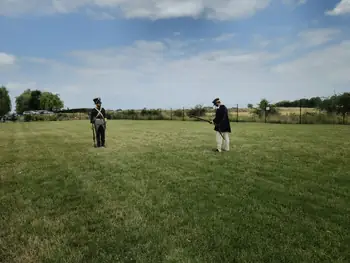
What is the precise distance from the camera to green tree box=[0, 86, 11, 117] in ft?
308

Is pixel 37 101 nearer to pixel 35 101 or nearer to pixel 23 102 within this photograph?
pixel 35 101

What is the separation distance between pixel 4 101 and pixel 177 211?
103 m

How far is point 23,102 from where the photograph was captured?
126 m

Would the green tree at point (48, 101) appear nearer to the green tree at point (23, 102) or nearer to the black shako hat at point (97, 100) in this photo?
the green tree at point (23, 102)

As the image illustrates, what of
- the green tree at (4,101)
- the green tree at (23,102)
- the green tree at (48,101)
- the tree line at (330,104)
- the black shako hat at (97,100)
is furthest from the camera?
the green tree at (23,102)

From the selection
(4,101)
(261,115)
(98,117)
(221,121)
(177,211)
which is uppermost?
(4,101)

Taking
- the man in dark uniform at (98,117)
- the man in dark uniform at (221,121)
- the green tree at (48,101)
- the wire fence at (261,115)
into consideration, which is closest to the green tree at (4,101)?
the green tree at (48,101)

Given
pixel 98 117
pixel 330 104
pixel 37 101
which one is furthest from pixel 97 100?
pixel 37 101

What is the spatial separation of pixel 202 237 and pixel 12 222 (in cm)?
322

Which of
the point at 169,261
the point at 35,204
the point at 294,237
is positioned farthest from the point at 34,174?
the point at 294,237

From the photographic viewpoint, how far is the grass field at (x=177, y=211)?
173 inches

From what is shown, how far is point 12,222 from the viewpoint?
5.61 metres

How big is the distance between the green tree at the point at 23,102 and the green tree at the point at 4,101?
79.5ft

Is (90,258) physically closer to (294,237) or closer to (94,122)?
→ (294,237)
